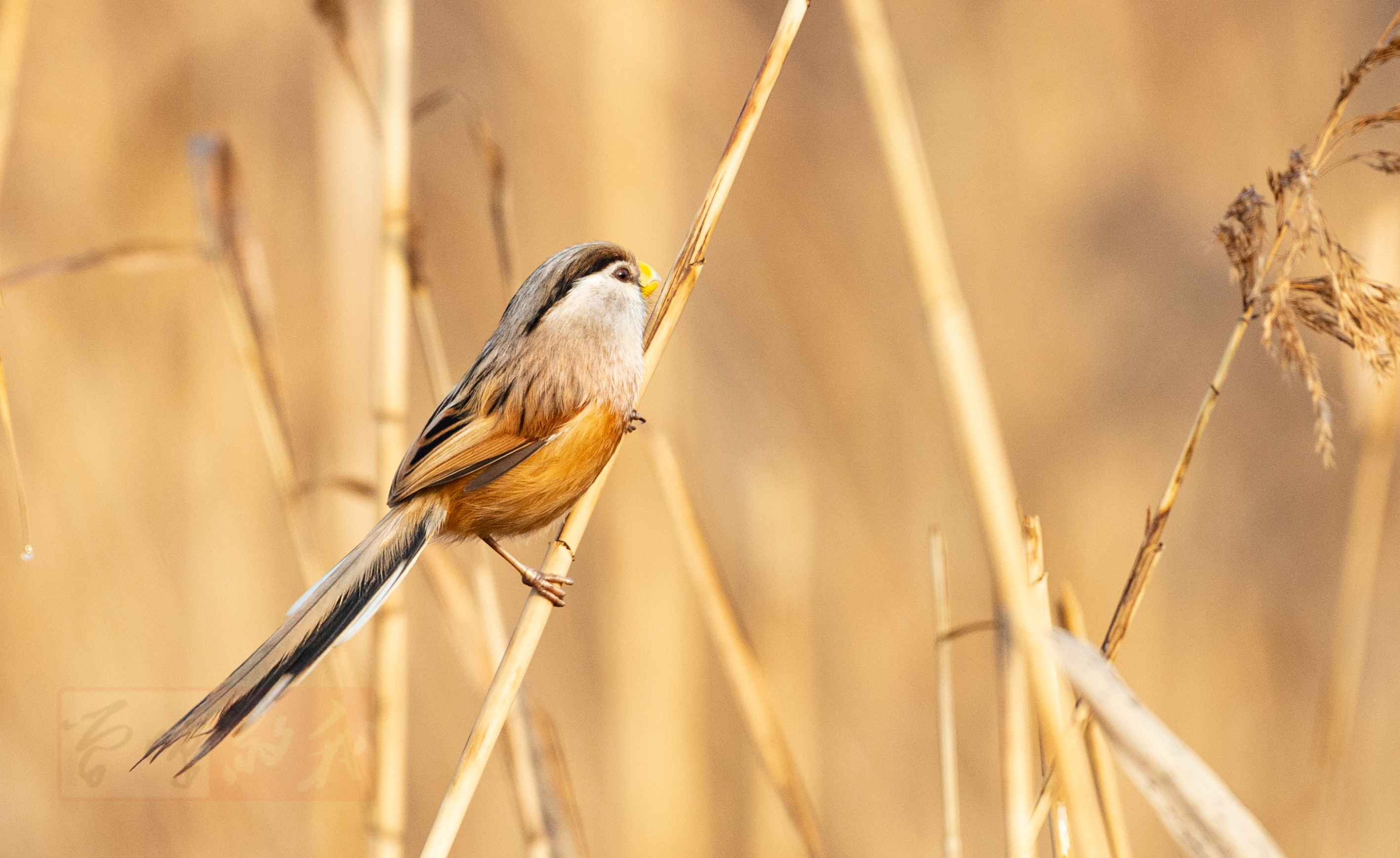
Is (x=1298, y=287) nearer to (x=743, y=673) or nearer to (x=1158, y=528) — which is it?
(x=1158, y=528)

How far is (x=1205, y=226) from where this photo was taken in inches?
118

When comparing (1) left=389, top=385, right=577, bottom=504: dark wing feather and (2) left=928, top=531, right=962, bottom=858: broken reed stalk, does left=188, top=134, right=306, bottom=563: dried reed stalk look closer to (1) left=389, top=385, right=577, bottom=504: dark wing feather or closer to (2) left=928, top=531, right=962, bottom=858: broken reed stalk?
(1) left=389, top=385, right=577, bottom=504: dark wing feather

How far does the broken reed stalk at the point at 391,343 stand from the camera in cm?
127

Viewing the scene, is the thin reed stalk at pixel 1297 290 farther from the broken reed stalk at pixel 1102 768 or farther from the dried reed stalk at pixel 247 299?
the dried reed stalk at pixel 247 299

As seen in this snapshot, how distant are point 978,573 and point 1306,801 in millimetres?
1271

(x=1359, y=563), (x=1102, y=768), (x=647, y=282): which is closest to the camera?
(x=1102, y=768)

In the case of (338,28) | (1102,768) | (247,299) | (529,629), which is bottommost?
(1102,768)

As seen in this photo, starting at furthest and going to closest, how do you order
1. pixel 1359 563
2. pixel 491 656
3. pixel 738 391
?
pixel 738 391, pixel 1359 563, pixel 491 656

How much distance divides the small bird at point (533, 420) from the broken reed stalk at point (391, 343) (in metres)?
0.06

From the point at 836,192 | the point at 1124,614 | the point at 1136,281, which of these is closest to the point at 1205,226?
the point at 1136,281

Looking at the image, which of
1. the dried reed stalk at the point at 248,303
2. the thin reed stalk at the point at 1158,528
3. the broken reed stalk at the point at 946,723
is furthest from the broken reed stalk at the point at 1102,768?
the dried reed stalk at the point at 248,303

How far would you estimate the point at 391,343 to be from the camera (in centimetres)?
129

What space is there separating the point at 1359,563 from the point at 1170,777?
1.09m

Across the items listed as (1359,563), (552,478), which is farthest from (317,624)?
(1359,563)
